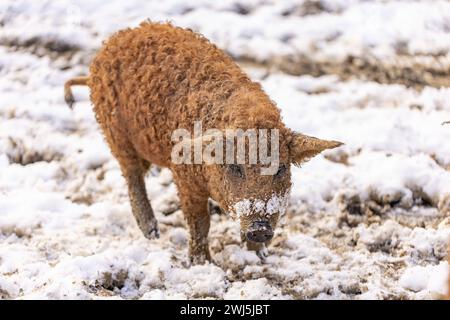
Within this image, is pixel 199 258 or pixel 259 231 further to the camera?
pixel 199 258

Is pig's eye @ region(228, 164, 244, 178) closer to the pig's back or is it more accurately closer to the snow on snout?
the snow on snout

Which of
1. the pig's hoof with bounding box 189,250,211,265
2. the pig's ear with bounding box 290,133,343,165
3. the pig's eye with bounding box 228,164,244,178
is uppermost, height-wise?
the pig's ear with bounding box 290,133,343,165

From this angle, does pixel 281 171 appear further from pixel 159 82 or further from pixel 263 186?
pixel 159 82

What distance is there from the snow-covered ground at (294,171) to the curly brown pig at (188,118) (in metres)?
0.38

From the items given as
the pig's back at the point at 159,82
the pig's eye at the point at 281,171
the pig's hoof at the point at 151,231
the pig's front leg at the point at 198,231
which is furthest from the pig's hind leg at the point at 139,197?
the pig's eye at the point at 281,171

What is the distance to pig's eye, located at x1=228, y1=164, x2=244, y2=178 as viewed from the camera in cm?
410

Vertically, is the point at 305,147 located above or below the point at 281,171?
above

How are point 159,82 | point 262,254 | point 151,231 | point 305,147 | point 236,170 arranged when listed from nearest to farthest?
point 305,147
point 236,170
point 159,82
point 262,254
point 151,231

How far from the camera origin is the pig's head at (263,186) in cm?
403

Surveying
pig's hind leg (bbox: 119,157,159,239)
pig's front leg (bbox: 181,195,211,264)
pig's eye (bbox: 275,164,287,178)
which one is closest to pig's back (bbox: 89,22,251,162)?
pig's hind leg (bbox: 119,157,159,239)

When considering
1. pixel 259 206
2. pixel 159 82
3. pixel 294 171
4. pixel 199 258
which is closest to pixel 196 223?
pixel 199 258

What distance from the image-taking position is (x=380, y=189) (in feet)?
18.0

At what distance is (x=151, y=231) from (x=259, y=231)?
58.9 inches

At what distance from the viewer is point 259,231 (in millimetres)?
4055
